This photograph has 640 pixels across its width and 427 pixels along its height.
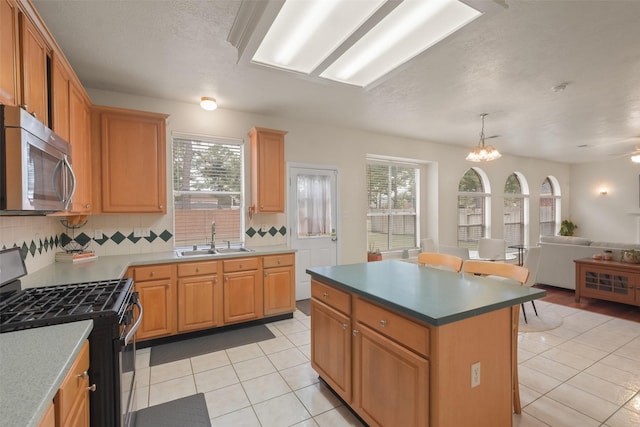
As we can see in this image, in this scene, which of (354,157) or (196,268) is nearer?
(196,268)

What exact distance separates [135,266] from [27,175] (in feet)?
5.71

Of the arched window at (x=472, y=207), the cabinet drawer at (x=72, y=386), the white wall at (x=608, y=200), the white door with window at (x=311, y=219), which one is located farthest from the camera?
the white wall at (x=608, y=200)

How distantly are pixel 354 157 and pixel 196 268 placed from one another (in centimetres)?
304

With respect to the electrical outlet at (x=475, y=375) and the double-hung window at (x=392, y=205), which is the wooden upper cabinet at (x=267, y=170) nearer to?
the double-hung window at (x=392, y=205)

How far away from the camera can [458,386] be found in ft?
4.86

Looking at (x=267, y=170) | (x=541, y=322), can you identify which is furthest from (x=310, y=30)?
(x=541, y=322)

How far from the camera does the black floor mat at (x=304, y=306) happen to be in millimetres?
4098

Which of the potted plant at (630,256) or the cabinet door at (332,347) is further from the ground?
the potted plant at (630,256)

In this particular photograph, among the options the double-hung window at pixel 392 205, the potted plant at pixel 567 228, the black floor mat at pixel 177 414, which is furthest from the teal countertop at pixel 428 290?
the potted plant at pixel 567 228

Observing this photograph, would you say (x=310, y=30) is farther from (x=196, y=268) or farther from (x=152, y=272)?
(x=152, y=272)

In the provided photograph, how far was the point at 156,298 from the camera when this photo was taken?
119 inches

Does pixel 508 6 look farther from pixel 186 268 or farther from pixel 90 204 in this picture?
pixel 90 204

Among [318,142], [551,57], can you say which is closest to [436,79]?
[551,57]

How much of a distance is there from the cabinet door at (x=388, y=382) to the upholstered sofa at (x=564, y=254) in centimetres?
431
